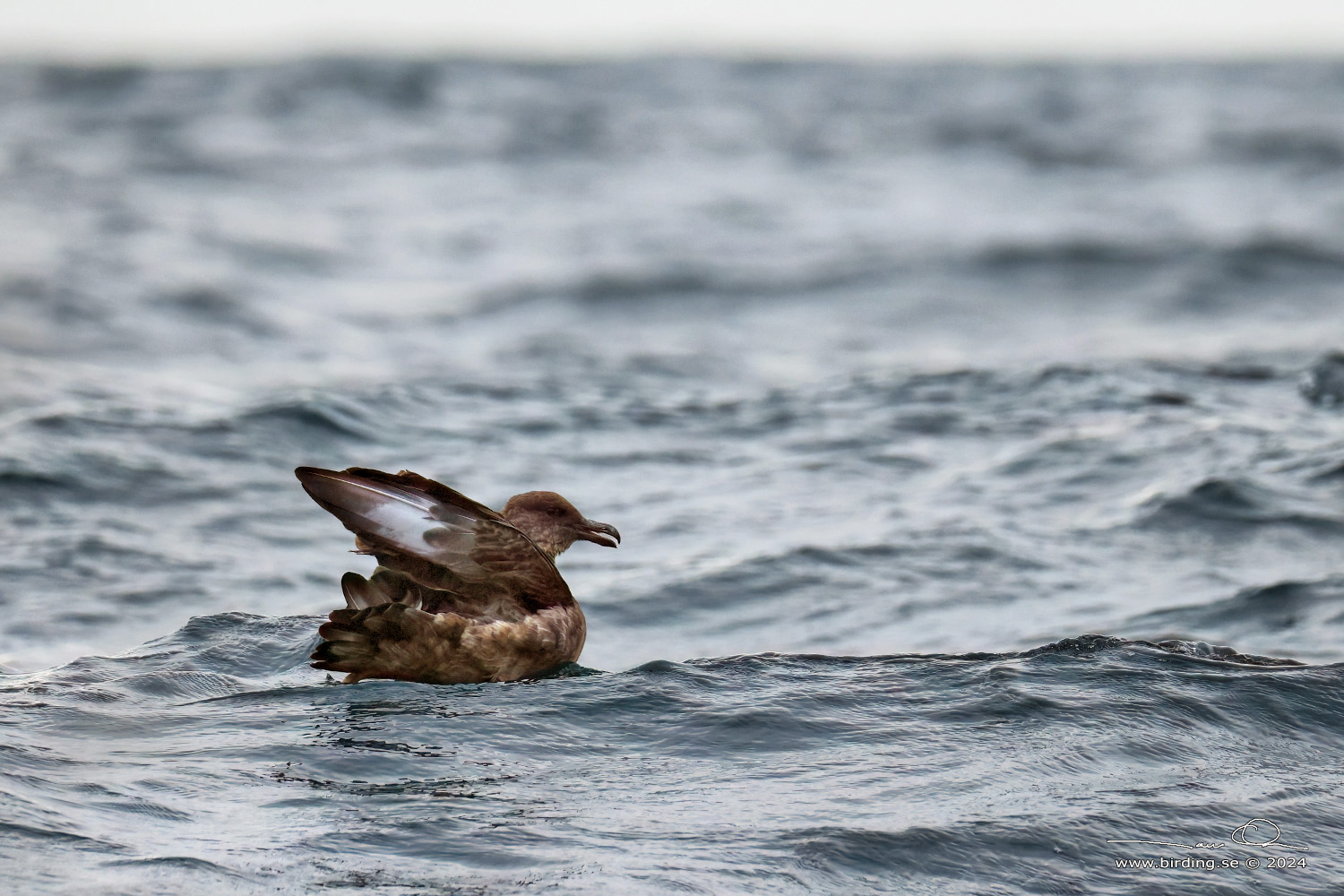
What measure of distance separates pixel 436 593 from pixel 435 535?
1.01 ft

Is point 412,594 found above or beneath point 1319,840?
above

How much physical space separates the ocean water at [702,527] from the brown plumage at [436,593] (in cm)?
15

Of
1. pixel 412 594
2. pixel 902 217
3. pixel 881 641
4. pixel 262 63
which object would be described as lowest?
pixel 881 641

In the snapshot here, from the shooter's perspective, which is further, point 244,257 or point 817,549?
point 244,257

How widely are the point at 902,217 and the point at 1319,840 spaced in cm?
2351

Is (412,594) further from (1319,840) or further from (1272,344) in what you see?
(1272,344)

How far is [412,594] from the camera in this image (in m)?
5.95

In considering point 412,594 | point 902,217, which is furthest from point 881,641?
point 902,217

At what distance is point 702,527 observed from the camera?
400 inches

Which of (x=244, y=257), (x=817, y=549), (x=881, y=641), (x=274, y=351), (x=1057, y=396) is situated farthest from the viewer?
(x=244, y=257)

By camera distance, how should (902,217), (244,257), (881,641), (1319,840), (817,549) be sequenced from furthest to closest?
(902,217), (244,257), (817,549), (881,641), (1319,840)

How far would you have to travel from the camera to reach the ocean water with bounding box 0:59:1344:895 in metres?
4.70
